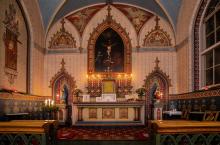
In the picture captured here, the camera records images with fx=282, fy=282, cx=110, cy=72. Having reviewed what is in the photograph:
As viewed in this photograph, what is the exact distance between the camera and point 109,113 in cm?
1147

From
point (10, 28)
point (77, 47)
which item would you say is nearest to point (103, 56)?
point (77, 47)

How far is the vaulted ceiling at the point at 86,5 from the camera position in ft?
39.3

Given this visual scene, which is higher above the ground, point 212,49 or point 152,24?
point 152,24

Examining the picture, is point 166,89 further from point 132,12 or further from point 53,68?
point 53,68

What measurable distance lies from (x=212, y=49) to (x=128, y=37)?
5.01 m

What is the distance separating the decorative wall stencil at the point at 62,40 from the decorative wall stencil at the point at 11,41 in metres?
3.71

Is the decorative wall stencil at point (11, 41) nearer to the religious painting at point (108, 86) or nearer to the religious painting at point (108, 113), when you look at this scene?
the religious painting at point (108, 113)

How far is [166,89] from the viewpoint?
13.0m

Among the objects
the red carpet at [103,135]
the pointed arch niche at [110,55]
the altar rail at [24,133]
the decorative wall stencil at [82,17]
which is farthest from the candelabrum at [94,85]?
the altar rail at [24,133]

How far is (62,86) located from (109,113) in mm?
3117

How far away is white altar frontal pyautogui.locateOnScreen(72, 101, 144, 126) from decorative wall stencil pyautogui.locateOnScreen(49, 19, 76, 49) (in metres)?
3.35

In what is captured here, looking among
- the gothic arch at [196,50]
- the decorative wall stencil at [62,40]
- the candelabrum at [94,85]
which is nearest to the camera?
the gothic arch at [196,50]

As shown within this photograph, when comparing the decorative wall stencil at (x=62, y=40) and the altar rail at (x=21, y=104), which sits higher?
the decorative wall stencil at (x=62, y=40)

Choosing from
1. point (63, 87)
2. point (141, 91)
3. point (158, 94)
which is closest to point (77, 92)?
point (63, 87)
